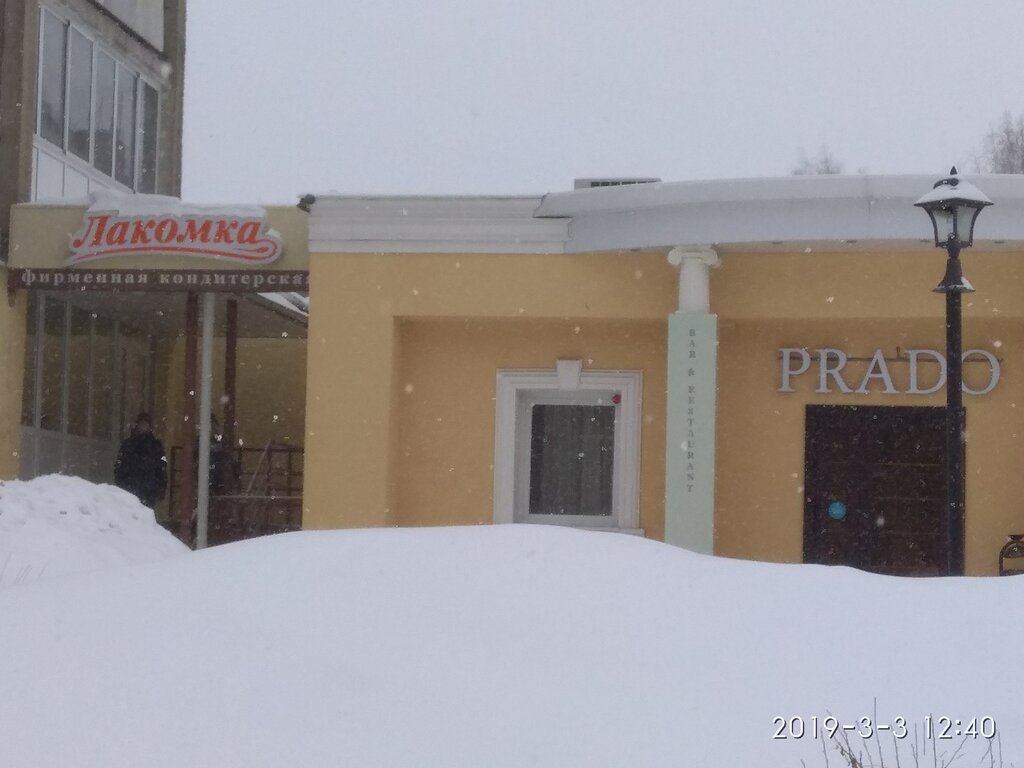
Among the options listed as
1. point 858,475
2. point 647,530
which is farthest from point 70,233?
point 858,475

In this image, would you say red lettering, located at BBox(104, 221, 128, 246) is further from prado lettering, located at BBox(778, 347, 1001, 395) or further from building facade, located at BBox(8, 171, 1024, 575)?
prado lettering, located at BBox(778, 347, 1001, 395)

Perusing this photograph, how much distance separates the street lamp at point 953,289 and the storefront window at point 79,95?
1323cm

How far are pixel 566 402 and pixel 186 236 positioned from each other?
15.4 ft

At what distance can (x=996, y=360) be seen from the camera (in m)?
14.8

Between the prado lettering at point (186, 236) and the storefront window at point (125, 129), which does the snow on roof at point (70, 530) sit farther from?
the storefront window at point (125, 129)

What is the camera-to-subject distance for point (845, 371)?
15.1 m

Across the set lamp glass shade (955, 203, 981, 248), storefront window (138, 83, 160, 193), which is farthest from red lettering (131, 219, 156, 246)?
lamp glass shade (955, 203, 981, 248)

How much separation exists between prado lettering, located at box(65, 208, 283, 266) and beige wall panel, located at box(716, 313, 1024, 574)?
5391mm

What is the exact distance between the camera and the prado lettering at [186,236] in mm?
16625

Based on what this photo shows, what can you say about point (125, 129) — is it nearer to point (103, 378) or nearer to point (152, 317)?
point (152, 317)

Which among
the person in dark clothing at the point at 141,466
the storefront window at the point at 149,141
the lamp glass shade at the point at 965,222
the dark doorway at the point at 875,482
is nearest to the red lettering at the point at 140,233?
the person in dark clothing at the point at 141,466

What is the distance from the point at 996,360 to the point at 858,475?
1.81m

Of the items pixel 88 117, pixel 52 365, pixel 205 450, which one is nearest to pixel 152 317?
pixel 52 365

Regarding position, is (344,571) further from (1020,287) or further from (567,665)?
(1020,287)
